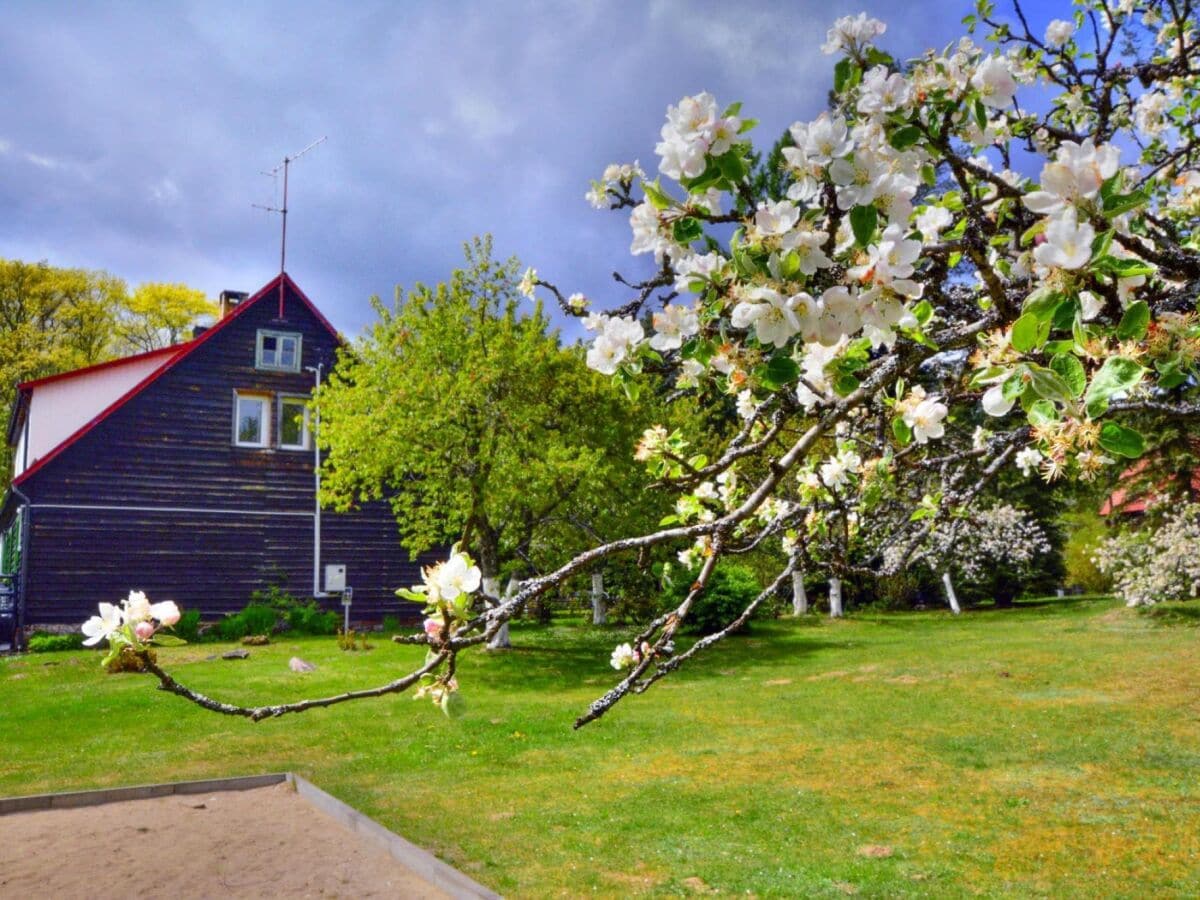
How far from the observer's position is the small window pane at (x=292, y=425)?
2258cm

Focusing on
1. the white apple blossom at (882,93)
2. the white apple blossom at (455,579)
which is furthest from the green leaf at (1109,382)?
the white apple blossom at (455,579)

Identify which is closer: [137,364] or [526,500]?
[526,500]

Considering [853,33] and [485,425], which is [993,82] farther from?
[485,425]

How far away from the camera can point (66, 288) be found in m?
33.2

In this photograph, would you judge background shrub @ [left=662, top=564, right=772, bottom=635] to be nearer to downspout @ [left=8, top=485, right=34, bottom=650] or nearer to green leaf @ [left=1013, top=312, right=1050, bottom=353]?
downspout @ [left=8, top=485, right=34, bottom=650]

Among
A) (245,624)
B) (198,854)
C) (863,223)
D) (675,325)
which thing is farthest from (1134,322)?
(245,624)

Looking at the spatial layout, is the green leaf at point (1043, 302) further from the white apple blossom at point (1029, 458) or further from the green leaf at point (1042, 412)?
the white apple blossom at point (1029, 458)

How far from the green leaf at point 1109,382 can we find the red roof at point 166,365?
22.1 m

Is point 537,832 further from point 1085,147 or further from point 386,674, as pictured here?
point 386,674

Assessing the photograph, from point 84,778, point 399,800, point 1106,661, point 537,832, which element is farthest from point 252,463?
point 1106,661

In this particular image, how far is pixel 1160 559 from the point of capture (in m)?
19.1

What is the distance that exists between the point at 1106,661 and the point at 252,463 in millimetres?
18795

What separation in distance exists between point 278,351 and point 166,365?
2614mm

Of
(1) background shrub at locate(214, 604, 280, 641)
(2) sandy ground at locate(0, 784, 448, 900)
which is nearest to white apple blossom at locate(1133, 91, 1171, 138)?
(2) sandy ground at locate(0, 784, 448, 900)
